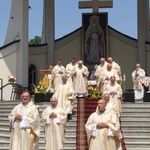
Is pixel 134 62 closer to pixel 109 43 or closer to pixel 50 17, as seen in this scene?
pixel 109 43

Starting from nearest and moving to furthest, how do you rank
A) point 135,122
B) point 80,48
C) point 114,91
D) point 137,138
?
1. point 137,138
2. point 135,122
3. point 114,91
4. point 80,48

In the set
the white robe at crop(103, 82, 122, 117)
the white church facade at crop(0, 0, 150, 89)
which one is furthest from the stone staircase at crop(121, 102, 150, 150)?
the white church facade at crop(0, 0, 150, 89)

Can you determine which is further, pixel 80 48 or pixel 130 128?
pixel 80 48

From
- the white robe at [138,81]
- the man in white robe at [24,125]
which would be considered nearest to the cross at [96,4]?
the white robe at [138,81]

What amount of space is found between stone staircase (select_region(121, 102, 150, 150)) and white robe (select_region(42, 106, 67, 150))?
227cm

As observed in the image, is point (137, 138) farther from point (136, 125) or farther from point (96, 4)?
point (96, 4)

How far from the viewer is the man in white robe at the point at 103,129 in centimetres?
873

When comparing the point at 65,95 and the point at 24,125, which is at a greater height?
the point at 65,95

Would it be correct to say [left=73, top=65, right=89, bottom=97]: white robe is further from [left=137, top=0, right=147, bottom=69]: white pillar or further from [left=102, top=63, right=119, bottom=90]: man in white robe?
[left=137, top=0, right=147, bottom=69]: white pillar

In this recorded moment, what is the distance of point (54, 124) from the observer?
10977 mm

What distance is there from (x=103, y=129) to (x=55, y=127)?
2.45 m

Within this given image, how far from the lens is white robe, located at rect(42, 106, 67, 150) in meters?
10.9

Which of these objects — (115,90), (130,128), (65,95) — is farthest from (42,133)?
(115,90)

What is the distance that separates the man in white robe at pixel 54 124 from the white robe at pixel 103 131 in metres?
2.11
